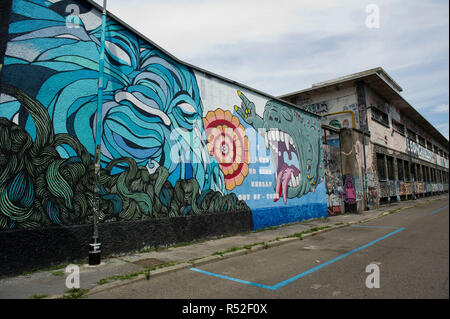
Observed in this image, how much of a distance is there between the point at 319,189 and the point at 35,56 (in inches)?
501

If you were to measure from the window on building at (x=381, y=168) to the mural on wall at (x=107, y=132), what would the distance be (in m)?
15.8

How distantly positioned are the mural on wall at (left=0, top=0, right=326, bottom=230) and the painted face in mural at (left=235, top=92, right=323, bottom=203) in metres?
1.28

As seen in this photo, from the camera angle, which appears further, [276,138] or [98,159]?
[276,138]

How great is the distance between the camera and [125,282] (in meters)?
4.48

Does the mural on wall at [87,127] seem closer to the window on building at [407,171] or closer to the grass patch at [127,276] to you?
the grass patch at [127,276]

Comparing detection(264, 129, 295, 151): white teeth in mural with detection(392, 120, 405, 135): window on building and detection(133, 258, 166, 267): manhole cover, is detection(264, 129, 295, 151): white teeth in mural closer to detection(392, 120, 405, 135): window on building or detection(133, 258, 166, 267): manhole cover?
detection(133, 258, 166, 267): manhole cover

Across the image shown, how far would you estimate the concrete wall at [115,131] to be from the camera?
5.15 m

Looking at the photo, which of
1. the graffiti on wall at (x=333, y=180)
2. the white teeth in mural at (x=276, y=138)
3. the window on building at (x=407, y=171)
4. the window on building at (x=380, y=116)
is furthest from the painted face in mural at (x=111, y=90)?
the window on building at (x=407, y=171)

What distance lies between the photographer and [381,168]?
22188 mm

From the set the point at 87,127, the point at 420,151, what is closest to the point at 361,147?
the point at 87,127

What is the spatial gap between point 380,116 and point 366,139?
5219mm

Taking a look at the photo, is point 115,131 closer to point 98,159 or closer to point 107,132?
point 107,132

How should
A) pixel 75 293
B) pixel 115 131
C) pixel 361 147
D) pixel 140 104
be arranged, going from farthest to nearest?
pixel 361 147
pixel 140 104
pixel 115 131
pixel 75 293
